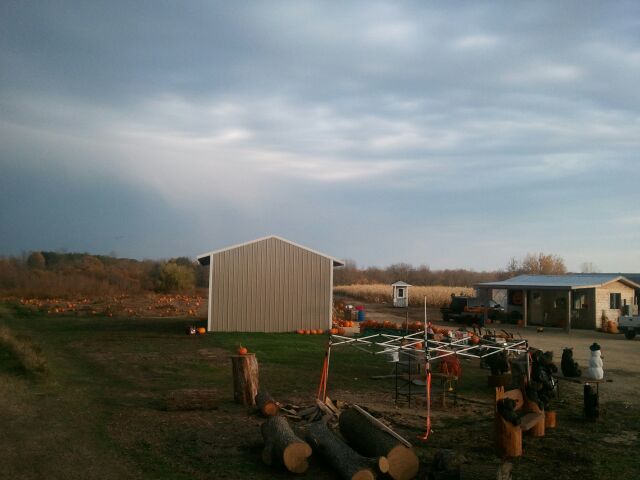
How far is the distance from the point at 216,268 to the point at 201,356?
735cm

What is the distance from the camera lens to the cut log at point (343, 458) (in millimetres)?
7175

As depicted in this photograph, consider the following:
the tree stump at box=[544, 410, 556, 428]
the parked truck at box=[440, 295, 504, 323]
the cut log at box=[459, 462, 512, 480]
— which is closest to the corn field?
the parked truck at box=[440, 295, 504, 323]

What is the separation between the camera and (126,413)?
10531 millimetres

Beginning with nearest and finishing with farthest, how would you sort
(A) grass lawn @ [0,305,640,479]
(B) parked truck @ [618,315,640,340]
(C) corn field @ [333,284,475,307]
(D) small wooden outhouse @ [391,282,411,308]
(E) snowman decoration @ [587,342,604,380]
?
(A) grass lawn @ [0,305,640,479] < (E) snowman decoration @ [587,342,604,380] < (B) parked truck @ [618,315,640,340] < (D) small wooden outhouse @ [391,282,411,308] < (C) corn field @ [333,284,475,307]

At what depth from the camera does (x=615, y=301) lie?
3145 cm

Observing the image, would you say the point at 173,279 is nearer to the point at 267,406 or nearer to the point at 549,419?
A: the point at 267,406

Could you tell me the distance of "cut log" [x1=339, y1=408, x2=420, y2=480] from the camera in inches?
292

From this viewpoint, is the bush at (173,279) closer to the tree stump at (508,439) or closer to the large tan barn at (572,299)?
the large tan barn at (572,299)

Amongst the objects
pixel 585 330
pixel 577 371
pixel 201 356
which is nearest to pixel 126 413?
pixel 201 356

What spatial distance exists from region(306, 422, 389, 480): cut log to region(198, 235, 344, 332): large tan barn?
16938mm

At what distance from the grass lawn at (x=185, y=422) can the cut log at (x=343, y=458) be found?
266 millimetres

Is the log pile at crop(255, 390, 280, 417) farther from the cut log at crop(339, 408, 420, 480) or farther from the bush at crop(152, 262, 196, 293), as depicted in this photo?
the bush at crop(152, 262, 196, 293)

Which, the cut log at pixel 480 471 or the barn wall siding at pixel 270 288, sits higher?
the barn wall siding at pixel 270 288

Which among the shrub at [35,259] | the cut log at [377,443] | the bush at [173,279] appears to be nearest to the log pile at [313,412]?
the cut log at [377,443]
